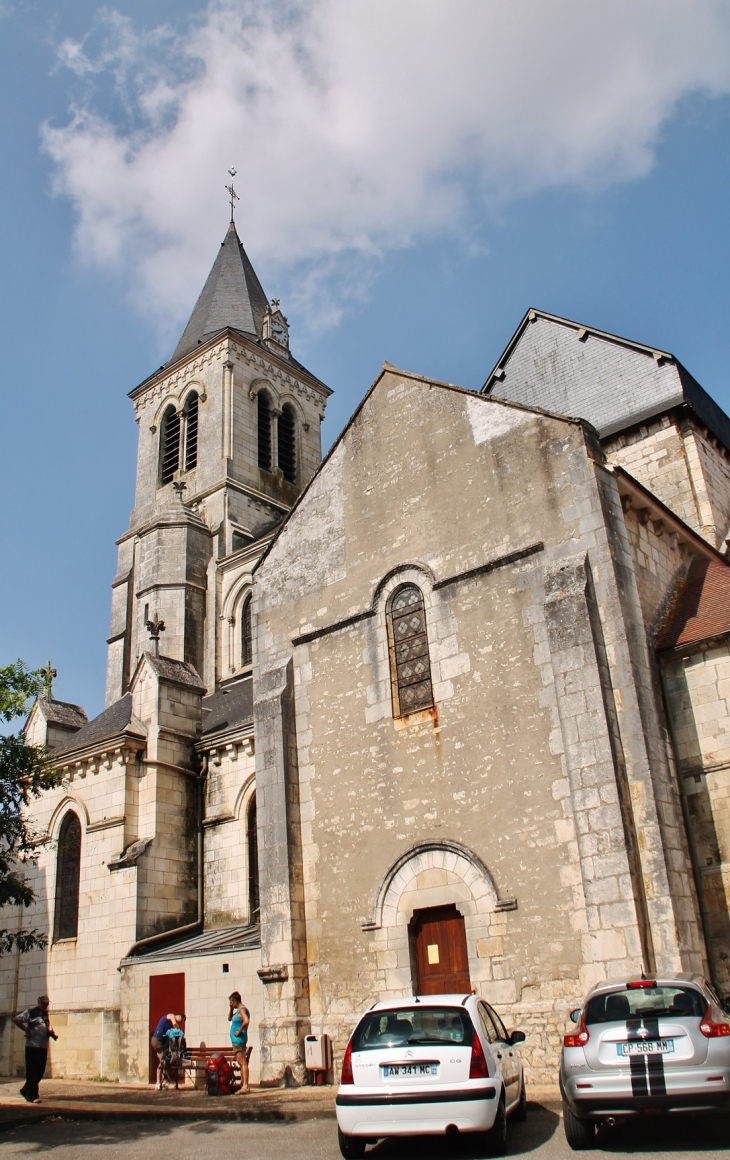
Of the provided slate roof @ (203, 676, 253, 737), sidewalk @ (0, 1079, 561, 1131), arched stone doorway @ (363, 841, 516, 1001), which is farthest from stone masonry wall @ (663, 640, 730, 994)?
slate roof @ (203, 676, 253, 737)

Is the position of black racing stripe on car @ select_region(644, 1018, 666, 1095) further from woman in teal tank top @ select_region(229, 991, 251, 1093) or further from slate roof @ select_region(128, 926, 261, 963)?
slate roof @ select_region(128, 926, 261, 963)

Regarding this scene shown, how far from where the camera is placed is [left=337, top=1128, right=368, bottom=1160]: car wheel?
6.86 metres

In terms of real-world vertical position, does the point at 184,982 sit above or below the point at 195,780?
below

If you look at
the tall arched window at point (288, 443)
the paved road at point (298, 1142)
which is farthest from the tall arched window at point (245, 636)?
the paved road at point (298, 1142)

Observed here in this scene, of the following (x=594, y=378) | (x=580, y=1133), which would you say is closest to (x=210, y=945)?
(x=580, y=1133)

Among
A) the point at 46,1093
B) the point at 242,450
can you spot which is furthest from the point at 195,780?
the point at 242,450

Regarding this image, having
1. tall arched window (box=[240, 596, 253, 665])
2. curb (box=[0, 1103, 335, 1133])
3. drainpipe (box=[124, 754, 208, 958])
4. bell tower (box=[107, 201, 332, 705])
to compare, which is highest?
bell tower (box=[107, 201, 332, 705])

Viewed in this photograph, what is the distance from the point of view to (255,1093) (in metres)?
11.7

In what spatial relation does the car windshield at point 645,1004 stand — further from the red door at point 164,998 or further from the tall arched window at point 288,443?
the tall arched window at point 288,443

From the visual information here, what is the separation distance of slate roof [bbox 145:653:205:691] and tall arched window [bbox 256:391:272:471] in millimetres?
15107

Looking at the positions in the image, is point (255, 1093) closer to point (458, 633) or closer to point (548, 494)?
point (458, 633)

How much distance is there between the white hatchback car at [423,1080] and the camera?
21.9 ft

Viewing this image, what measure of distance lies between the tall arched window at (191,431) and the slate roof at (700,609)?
76.5ft

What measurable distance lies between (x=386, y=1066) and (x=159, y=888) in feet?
37.3
